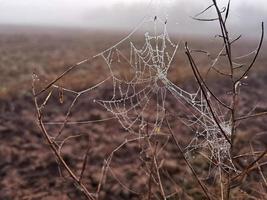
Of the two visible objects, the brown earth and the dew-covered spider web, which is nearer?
the dew-covered spider web

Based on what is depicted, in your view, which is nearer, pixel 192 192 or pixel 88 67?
pixel 192 192

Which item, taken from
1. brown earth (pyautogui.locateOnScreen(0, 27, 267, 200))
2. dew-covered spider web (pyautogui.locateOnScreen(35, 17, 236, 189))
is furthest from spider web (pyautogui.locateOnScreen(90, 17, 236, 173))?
brown earth (pyautogui.locateOnScreen(0, 27, 267, 200))

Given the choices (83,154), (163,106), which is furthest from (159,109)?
(163,106)

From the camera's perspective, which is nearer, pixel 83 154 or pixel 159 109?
pixel 83 154

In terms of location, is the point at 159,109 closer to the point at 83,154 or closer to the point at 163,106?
the point at 83,154

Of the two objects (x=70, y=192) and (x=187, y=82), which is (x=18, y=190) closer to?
(x=70, y=192)

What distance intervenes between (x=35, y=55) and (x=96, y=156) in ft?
33.3

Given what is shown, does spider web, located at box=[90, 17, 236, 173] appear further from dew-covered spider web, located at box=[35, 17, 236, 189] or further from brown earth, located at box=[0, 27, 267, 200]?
brown earth, located at box=[0, 27, 267, 200]

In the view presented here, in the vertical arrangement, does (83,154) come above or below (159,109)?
below

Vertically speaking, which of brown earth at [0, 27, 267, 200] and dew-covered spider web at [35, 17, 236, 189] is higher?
dew-covered spider web at [35, 17, 236, 189]

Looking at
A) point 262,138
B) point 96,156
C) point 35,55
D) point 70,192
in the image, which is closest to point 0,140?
point 96,156

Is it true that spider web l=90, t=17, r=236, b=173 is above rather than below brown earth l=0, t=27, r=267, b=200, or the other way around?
above

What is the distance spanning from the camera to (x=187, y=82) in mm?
9562

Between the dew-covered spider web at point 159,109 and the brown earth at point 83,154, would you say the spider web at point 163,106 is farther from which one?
the brown earth at point 83,154
